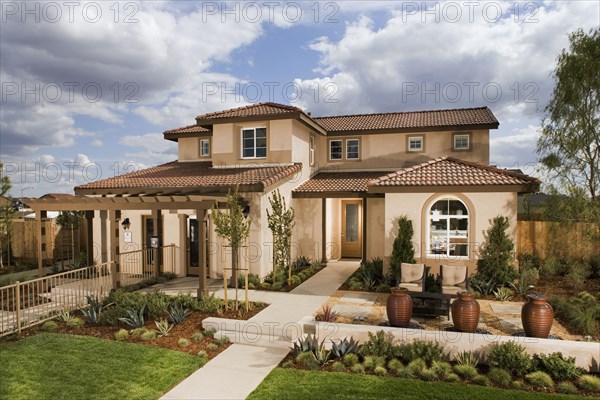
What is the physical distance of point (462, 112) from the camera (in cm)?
2052

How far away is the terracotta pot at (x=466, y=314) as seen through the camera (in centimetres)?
794

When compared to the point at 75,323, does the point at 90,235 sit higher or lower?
higher

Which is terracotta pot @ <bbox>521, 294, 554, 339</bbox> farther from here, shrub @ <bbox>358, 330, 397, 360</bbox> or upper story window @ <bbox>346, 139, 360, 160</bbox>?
upper story window @ <bbox>346, 139, 360, 160</bbox>

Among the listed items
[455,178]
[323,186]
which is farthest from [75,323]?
[455,178]

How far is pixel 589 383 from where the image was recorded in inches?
252

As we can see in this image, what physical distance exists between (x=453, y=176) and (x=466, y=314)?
623 centimetres

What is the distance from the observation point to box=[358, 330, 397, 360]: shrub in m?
7.56

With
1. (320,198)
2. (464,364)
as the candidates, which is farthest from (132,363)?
(320,198)

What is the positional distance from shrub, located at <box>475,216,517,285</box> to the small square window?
7.00m

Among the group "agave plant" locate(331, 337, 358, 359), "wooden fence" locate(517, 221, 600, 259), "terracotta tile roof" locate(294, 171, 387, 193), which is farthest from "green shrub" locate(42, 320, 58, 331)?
"wooden fence" locate(517, 221, 600, 259)

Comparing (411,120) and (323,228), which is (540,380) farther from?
(411,120)

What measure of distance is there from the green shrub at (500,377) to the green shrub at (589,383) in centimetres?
112

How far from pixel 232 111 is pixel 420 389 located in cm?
1363

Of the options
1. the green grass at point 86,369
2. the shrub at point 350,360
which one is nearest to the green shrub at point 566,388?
the shrub at point 350,360
